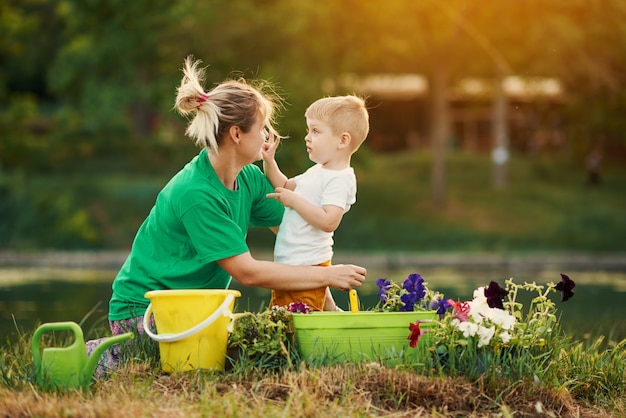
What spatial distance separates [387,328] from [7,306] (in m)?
7.92

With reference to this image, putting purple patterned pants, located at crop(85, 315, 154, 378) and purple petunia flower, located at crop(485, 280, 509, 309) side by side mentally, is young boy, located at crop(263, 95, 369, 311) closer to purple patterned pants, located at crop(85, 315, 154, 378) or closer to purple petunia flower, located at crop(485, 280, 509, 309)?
purple patterned pants, located at crop(85, 315, 154, 378)

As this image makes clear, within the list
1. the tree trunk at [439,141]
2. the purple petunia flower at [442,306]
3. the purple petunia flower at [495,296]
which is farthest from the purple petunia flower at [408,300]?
the tree trunk at [439,141]

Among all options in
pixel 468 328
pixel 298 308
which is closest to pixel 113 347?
pixel 298 308

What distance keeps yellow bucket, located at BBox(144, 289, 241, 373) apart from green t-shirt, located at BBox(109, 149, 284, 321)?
0.92ft

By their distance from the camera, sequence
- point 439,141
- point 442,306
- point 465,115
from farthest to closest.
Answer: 1. point 465,115
2. point 439,141
3. point 442,306

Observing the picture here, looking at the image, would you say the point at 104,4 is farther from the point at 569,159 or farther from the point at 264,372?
the point at 264,372

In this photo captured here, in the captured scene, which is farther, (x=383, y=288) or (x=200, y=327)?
(x=383, y=288)

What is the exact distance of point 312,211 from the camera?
16.6 ft

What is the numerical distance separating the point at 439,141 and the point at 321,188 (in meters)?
22.0

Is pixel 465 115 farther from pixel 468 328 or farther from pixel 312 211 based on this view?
pixel 468 328

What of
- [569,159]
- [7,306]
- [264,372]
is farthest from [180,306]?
[569,159]

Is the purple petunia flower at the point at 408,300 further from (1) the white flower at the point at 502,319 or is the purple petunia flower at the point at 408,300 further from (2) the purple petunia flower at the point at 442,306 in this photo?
(1) the white flower at the point at 502,319

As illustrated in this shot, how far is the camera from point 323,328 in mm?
4773

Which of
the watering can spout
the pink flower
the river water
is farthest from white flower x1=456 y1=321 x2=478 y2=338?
the river water
